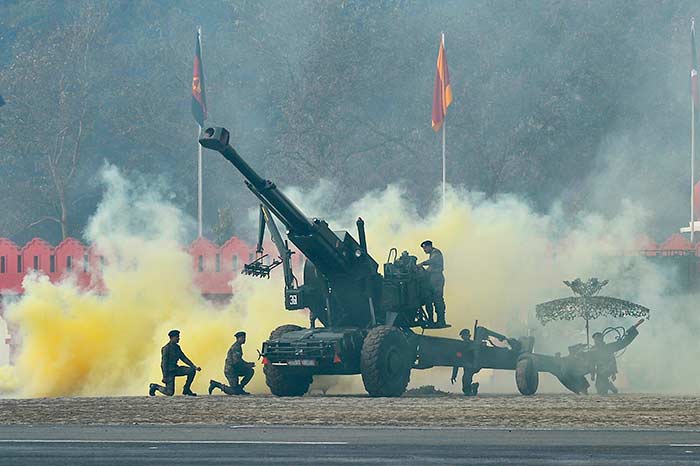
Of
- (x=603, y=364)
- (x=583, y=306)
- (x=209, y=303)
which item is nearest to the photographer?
(x=603, y=364)

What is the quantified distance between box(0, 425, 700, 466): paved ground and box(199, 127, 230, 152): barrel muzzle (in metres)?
6.27

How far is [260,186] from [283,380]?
11.1 feet

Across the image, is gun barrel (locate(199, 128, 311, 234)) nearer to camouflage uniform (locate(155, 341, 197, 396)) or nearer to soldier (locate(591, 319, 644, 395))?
camouflage uniform (locate(155, 341, 197, 396))

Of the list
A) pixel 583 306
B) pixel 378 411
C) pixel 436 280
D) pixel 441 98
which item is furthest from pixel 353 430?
pixel 441 98

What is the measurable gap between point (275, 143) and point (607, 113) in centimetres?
1493

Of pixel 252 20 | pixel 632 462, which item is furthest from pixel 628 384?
pixel 252 20

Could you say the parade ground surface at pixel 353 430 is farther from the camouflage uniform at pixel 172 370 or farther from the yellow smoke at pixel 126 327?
the yellow smoke at pixel 126 327

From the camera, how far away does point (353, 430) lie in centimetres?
2256

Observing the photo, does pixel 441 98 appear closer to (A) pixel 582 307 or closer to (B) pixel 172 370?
(A) pixel 582 307

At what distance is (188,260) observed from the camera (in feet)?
133

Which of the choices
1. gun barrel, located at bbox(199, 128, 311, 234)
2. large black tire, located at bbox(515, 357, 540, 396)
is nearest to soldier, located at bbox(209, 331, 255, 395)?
gun barrel, located at bbox(199, 128, 311, 234)

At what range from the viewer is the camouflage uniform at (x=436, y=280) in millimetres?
30984

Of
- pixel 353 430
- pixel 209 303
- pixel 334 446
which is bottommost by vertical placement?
pixel 334 446

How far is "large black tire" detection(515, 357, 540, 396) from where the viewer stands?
30.8 metres
